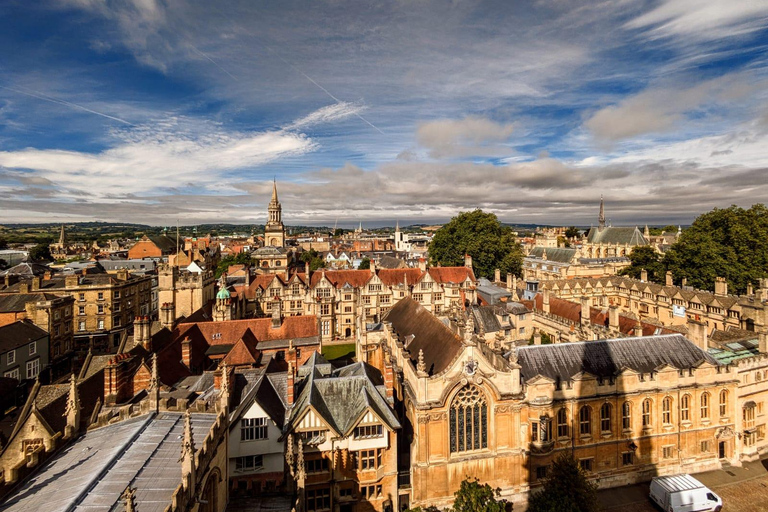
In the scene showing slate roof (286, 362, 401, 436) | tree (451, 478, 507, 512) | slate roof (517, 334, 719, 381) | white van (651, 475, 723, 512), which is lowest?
white van (651, 475, 723, 512)

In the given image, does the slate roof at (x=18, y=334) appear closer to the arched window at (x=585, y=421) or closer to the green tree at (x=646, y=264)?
the arched window at (x=585, y=421)

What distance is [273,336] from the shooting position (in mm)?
38062

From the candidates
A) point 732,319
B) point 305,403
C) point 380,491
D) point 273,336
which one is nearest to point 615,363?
point 380,491

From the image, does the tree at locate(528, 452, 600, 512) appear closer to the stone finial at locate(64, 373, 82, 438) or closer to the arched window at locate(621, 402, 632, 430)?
the arched window at locate(621, 402, 632, 430)

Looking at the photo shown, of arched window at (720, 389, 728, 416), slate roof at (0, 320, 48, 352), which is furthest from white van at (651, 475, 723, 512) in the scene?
slate roof at (0, 320, 48, 352)

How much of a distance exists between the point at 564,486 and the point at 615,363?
1067 cm

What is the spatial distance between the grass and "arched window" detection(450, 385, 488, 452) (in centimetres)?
2539

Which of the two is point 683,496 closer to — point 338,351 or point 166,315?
point 338,351

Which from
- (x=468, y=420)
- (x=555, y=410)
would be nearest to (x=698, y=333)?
(x=555, y=410)

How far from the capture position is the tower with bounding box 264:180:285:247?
115750mm

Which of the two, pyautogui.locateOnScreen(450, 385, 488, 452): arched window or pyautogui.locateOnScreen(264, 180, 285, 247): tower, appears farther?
pyautogui.locateOnScreen(264, 180, 285, 247): tower

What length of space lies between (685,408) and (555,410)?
9577 millimetres

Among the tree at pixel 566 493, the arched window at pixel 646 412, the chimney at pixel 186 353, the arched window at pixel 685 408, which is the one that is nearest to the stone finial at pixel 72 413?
the chimney at pixel 186 353

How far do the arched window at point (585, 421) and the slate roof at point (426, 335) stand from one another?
8.88 m
